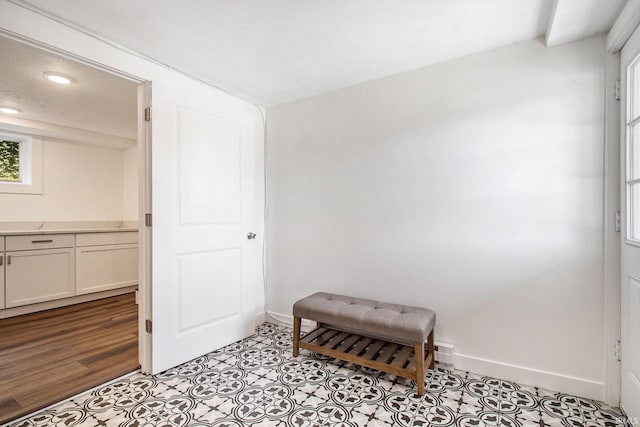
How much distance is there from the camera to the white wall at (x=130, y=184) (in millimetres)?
4652

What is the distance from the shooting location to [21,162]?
12.6ft

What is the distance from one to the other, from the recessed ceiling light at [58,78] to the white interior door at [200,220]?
933 millimetres

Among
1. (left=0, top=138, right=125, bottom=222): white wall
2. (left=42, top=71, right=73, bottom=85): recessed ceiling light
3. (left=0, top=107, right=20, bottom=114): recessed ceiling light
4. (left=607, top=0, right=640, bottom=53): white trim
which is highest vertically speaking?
(left=0, top=107, right=20, bottom=114): recessed ceiling light

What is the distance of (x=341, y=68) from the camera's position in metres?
2.32

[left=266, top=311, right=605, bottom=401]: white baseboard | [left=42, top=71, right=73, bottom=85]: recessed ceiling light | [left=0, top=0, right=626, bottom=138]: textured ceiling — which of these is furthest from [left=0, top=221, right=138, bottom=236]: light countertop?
[left=266, top=311, right=605, bottom=401]: white baseboard

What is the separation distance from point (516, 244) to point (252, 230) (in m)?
2.16

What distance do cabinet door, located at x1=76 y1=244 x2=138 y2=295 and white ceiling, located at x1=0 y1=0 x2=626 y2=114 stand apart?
291 centimetres

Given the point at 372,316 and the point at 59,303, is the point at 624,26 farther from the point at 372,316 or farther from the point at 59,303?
the point at 59,303

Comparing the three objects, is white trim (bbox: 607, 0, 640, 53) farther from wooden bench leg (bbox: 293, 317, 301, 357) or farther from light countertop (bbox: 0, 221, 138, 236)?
light countertop (bbox: 0, 221, 138, 236)

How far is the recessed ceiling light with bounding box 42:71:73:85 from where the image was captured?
2386 millimetres

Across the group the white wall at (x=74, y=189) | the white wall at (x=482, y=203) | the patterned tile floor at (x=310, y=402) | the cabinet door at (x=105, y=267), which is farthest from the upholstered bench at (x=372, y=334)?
the white wall at (x=74, y=189)

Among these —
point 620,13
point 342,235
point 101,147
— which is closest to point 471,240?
point 342,235

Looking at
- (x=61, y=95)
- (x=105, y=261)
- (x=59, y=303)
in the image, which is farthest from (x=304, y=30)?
(x=59, y=303)

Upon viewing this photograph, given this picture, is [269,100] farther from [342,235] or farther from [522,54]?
[522,54]
